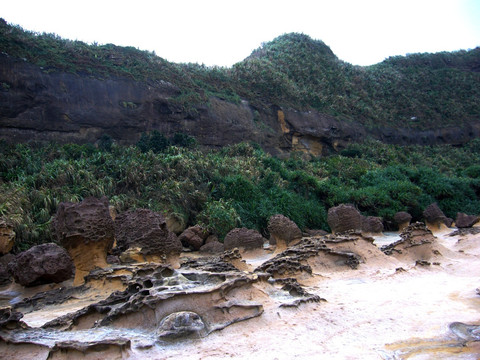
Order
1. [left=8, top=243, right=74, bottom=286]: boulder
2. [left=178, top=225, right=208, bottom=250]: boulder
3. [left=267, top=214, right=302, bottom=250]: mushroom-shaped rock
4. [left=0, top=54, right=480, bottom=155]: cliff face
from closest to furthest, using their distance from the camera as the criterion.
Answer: [left=8, top=243, right=74, bottom=286]: boulder → [left=267, top=214, right=302, bottom=250]: mushroom-shaped rock → [left=178, top=225, right=208, bottom=250]: boulder → [left=0, top=54, right=480, bottom=155]: cliff face

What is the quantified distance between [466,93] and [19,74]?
1710 inches

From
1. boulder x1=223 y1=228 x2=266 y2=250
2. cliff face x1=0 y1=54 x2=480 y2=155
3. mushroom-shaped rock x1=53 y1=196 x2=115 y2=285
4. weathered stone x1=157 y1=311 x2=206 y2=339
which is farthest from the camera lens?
cliff face x1=0 y1=54 x2=480 y2=155

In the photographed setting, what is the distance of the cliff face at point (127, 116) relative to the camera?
70.0 feet

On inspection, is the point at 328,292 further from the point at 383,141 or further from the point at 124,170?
the point at 383,141

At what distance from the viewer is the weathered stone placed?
Answer: 3.78 meters

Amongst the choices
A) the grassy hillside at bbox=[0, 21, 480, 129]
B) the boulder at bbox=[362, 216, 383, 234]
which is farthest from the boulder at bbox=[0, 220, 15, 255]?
the grassy hillside at bbox=[0, 21, 480, 129]

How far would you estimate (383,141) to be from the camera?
125 ft

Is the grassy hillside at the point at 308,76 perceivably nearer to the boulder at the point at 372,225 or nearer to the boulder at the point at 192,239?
the boulder at the point at 192,239

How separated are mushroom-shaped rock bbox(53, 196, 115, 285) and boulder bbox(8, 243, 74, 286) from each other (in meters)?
0.18

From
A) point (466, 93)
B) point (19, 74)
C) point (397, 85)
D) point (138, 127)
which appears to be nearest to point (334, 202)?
point (138, 127)

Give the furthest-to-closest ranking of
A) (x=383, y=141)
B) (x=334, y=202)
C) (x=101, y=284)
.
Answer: (x=383, y=141)
(x=334, y=202)
(x=101, y=284)

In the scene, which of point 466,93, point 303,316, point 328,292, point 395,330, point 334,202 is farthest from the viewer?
point 466,93

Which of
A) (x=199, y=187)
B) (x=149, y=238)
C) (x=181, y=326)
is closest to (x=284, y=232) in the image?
(x=149, y=238)

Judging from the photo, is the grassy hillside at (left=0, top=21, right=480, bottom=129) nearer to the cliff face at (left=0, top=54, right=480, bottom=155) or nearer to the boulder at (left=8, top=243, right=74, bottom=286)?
the cliff face at (left=0, top=54, right=480, bottom=155)
